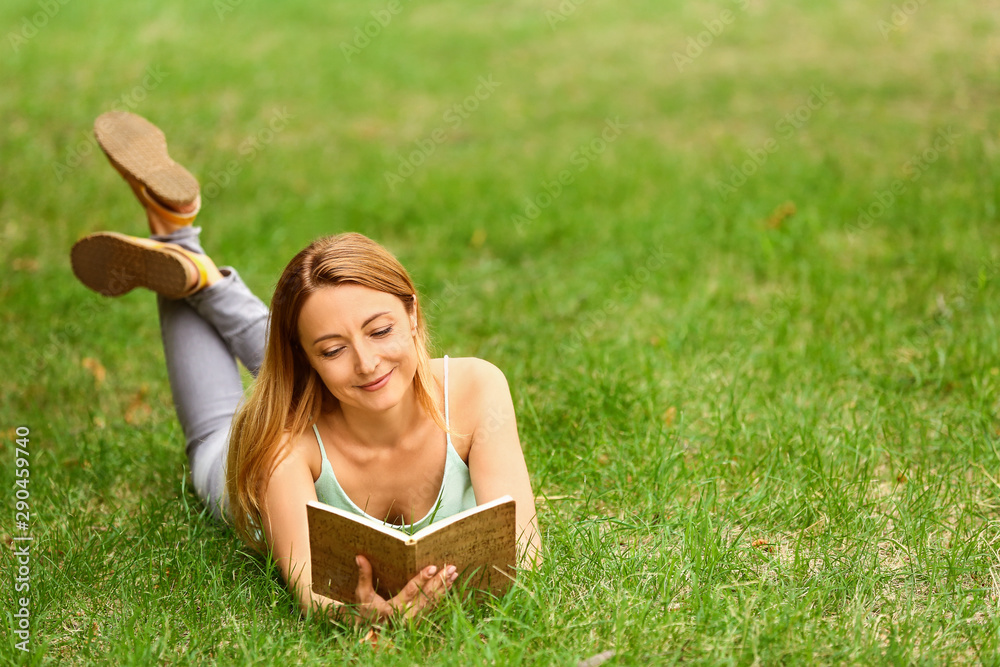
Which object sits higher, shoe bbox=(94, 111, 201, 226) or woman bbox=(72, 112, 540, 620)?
shoe bbox=(94, 111, 201, 226)

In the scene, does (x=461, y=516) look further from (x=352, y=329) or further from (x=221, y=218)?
(x=221, y=218)

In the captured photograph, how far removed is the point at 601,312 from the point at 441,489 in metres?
1.97

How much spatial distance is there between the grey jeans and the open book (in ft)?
3.17

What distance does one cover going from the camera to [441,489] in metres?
2.49

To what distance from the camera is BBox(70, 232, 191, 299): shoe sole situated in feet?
9.86

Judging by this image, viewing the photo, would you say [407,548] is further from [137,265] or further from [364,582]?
[137,265]

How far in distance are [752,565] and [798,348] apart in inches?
59.0

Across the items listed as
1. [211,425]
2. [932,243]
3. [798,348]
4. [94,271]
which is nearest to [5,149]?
[94,271]

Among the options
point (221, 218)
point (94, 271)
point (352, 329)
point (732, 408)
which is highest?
Result: point (352, 329)

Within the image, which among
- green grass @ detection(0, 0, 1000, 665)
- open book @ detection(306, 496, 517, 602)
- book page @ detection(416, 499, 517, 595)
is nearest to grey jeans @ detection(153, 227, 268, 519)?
green grass @ detection(0, 0, 1000, 665)

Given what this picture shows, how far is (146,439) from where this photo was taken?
10.9 ft

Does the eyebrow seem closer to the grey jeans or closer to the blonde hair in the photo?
the blonde hair

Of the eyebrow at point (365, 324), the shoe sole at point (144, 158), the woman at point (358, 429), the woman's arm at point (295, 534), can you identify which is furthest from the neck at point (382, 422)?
the shoe sole at point (144, 158)

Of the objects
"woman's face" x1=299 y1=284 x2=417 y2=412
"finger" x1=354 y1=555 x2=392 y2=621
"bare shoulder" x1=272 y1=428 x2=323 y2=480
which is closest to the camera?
"finger" x1=354 y1=555 x2=392 y2=621
